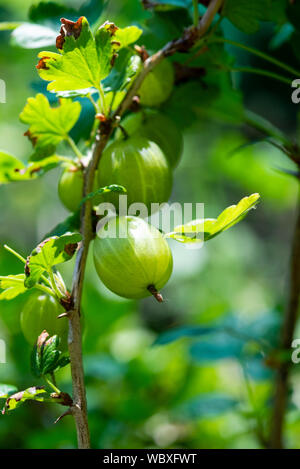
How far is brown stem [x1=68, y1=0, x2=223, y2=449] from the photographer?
427 millimetres

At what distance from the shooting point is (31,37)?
608mm

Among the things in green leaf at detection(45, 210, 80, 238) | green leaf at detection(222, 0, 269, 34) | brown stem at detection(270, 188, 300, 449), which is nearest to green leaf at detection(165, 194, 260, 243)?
green leaf at detection(45, 210, 80, 238)

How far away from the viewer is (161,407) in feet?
3.55

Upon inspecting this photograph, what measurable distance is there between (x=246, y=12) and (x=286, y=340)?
0.49m

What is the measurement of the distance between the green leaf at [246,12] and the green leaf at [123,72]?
120 mm

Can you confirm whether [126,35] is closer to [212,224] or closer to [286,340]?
[212,224]

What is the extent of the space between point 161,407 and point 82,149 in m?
0.67

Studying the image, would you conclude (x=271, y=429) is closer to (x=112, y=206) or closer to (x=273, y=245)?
(x=112, y=206)

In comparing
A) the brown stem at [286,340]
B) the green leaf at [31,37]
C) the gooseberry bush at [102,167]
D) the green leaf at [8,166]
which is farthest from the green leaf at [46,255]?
the brown stem at [286,340]

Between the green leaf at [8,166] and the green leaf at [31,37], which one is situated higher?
the green leaf at [31,37]

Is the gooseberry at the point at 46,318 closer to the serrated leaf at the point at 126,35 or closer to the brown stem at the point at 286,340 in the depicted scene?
the serrated leaf at the point at 126,35

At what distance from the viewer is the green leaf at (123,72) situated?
492 millimetres

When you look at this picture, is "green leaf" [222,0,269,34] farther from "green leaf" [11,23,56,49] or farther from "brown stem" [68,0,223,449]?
"green leaf" [11,23,56,49]
